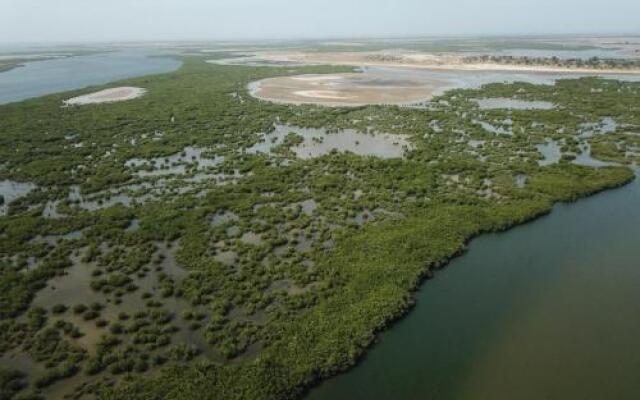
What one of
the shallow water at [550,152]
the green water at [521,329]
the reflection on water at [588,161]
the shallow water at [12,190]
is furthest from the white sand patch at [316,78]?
the green water at [521,329]

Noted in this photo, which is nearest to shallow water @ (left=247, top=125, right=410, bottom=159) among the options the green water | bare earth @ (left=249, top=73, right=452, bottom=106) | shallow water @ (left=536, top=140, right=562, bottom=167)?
shallow water @ (left=536, top=140, right=562, bottom=167)

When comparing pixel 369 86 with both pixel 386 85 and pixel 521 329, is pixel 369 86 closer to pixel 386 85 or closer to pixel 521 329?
pixel 386 85

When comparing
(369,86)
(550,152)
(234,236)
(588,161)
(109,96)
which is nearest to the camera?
(234,236)

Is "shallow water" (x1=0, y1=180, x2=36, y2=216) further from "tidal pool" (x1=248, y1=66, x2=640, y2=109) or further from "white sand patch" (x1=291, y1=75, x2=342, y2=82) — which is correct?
"white sand patch" (x1=291, y1=75, x2=342, y2=82)

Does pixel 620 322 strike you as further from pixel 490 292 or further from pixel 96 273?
pixel 96 273

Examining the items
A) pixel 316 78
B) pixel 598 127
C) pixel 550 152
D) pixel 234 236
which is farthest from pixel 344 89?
pixel 234 236
